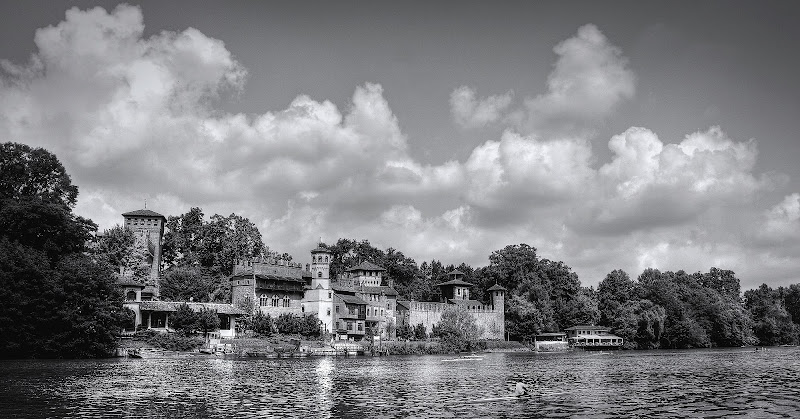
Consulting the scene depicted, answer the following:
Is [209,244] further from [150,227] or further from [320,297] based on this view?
[320,297]

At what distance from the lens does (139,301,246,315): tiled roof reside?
227ft

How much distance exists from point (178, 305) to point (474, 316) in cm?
4933

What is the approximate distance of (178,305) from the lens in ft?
231

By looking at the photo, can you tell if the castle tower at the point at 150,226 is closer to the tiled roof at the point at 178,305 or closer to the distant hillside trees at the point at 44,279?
the tiled roof at the point at 178,305

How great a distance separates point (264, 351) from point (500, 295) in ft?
165

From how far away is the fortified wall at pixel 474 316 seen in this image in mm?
97062

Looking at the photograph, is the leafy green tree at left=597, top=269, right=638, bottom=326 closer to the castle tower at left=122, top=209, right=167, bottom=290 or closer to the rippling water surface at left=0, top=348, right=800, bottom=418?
the rippling water surface at left=0, top=348, right=800, bottom=418

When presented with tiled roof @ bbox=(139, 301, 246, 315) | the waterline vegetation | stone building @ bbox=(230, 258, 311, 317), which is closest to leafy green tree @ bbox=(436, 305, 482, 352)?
the waterline vegetation

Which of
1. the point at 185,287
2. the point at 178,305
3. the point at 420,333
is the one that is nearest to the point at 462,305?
the point at 420,333

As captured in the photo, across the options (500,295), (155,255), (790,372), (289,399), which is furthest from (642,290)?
(289,399)

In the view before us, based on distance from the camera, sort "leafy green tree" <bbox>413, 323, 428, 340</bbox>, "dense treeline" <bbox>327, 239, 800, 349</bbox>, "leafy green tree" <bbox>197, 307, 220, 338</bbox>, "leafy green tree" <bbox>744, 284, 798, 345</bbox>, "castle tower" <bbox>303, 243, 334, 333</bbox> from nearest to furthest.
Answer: "leafy green tree" <bbox>197, 307, 220, 338</bbox>, "castle tower" <bbox>303, 243, 334, 333</bbox>, "leafy green tree" <bbox>413, 323, 428, 340</bbox>, "dense treeline" <bbox>327, 239, 800, 349</bbox>, "leafy green tree" <bbox>744, 284, 798, 345</bbox>

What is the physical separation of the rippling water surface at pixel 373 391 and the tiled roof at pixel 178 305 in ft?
58.8

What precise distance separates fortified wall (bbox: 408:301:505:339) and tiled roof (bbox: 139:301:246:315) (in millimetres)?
29364

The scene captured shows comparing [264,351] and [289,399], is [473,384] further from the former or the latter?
[264,351]
